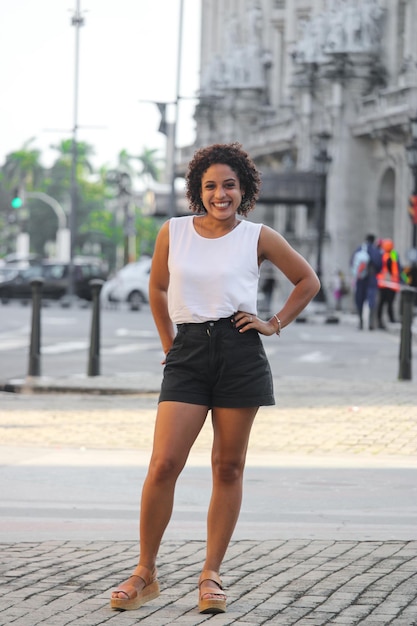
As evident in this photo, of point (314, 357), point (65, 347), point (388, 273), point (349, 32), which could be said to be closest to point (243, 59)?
point (349, 32)

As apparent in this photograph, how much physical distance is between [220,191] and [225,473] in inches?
44.5

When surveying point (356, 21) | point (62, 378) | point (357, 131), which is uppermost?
point (356, 21)

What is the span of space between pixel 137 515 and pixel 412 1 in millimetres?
48131

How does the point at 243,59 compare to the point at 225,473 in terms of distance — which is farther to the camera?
the point at 243,59

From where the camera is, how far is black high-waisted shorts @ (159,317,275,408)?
22.4 ft

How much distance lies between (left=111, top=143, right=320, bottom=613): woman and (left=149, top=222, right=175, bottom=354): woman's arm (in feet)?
0.05

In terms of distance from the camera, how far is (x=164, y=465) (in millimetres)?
6738

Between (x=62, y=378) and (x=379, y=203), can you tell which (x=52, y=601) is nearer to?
(x=62, y=378)

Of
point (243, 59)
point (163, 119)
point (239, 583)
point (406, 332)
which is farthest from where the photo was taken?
point (243, 59)

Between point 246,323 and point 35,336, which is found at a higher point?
point 246,323

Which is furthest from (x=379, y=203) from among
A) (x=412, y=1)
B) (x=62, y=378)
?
(x=62, y=378)

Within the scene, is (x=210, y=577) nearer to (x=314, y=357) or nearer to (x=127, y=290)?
(x=314, y=357)

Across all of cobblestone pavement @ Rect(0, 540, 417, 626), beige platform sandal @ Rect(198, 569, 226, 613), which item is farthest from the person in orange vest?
beige platform sandal @ Rect(198, 569, 226, 613)

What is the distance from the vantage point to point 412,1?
55.5m
